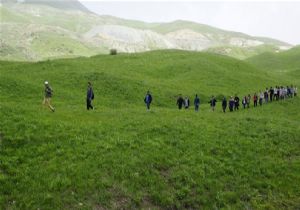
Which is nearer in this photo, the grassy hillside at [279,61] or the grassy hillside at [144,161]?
the grassy hillside at [144,161]

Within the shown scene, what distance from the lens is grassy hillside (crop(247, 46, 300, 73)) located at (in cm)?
14312

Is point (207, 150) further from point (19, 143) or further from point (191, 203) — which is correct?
point (19, 143)

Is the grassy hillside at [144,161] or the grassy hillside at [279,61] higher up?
the grassy hillside at [279,61]

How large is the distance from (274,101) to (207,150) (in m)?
35.9

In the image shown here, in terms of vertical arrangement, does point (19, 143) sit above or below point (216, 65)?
below

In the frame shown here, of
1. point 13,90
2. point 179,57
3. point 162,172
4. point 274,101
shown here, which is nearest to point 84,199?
point 162,172

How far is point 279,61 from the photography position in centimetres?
15350

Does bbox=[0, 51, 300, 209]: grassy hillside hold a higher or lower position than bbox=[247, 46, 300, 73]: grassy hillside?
lower

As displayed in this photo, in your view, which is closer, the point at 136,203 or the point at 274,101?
the point at 136,203

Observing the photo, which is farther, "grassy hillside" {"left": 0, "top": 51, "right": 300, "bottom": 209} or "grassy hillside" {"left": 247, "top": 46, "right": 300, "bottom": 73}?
"grassy hillside" {"left": 247, "top": 46, "right": 300, "bottom": 73}

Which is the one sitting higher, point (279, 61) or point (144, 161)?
point (279, 61)

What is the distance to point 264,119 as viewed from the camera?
135 feet

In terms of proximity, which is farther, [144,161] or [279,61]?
[279,61]

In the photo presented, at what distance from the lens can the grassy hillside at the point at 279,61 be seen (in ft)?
470
